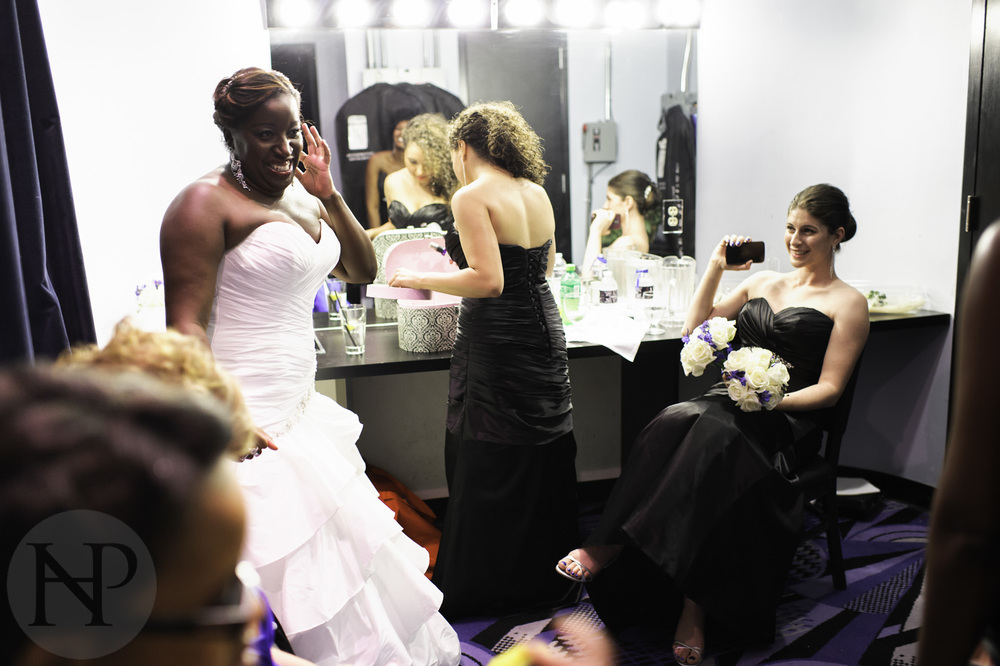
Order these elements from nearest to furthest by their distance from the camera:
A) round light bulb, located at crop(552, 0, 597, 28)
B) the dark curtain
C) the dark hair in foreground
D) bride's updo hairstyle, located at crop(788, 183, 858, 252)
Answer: the dark hair in foreground < the dark curtain < bride's updo hairstyle, located at crop(788, 183, 858, 252) < round light bulb, located at crop(552, 0, 597, 28)

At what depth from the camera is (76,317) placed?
5.48ft

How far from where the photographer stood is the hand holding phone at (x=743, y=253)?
2.60 m

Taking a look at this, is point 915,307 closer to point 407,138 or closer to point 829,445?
point 829,445

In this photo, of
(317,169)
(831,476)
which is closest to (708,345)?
(831,476)

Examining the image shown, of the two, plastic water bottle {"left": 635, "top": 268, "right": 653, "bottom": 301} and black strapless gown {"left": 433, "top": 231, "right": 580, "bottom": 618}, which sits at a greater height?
plastic water bottle {"left": 635, "top": 268, "right": 653, "bottom": 301}

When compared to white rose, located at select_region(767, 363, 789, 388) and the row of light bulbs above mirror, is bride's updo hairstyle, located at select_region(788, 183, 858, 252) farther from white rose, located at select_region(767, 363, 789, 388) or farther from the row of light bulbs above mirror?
the row of light bulbs above mirror

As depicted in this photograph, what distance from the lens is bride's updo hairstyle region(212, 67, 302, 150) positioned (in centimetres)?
160

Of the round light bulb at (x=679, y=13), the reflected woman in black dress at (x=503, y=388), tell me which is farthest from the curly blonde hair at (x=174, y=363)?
the round light bulb at (x=679, y=13)

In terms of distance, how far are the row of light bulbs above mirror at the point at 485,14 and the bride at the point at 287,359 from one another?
5.61 feet

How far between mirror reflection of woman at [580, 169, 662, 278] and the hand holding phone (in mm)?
1103

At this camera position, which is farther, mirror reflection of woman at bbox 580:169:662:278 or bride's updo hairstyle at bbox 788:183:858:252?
mirror reflection of woman at bbox 580:169:662:278

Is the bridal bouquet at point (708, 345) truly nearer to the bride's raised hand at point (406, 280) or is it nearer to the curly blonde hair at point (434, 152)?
the bride's raised hand at point (406, 280)

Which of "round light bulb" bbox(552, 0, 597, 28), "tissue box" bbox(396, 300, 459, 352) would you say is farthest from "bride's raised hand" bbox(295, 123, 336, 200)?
"round light bulb" bbox(552, 0, 597, 28)

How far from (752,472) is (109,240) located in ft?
7.75
